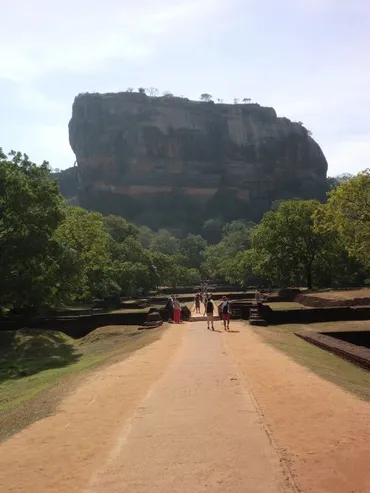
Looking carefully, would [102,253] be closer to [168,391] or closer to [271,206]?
[168,391]

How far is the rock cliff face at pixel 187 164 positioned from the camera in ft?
396

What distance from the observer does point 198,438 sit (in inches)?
238

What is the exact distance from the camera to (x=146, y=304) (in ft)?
123

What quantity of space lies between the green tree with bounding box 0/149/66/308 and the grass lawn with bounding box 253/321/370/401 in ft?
31.7

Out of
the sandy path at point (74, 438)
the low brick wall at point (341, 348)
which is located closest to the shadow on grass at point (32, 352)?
the sandy path at point (74, 438)

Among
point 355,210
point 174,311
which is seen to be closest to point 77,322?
point 174,311

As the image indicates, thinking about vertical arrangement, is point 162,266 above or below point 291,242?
below

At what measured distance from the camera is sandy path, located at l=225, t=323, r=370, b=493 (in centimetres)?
494

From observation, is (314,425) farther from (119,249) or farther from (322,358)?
(119,249)

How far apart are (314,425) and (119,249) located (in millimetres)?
44935

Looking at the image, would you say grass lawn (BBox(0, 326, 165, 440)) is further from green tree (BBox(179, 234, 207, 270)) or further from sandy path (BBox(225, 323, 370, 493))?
green tree (BBox(179, 234, 207, 270))

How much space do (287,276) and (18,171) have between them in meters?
24.5

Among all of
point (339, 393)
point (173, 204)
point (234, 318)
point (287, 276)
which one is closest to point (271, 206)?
point (173, 204)

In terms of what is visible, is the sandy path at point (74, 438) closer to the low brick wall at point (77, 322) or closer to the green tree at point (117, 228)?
the low brick wall at point (77, 322)
